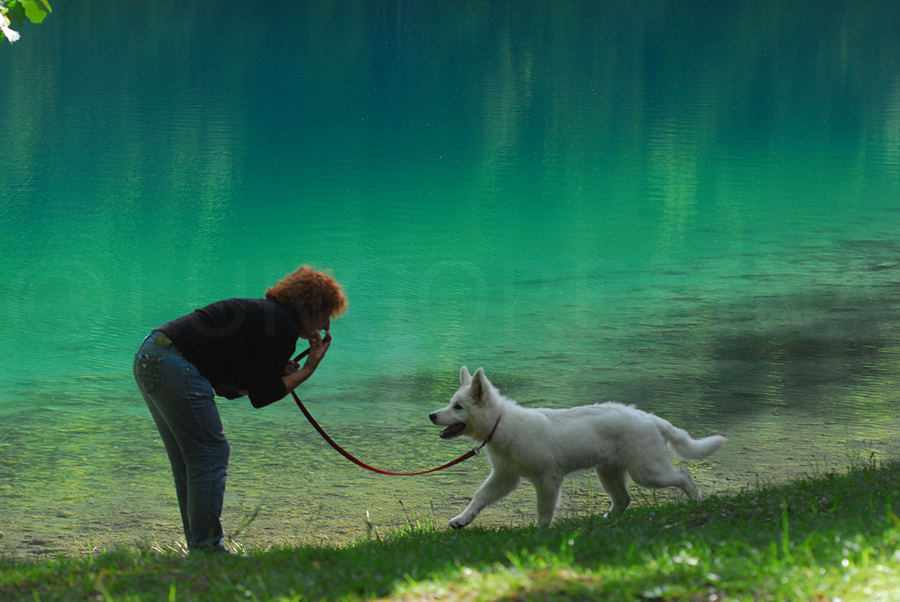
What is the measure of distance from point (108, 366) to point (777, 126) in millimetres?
38103

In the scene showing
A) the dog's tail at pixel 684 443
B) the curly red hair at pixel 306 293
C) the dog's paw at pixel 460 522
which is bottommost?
the dog's paw at pixel 460 522

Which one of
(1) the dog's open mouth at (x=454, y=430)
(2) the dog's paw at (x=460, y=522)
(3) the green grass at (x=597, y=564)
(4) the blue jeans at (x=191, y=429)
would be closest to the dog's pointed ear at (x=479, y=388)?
(1) the dog's open mouth at (x=454, y=430)

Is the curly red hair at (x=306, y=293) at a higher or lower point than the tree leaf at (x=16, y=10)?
lower

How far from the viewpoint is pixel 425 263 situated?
787 inches

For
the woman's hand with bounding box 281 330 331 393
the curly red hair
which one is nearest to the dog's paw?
the woman's hand with bounding box 281 330 331 393

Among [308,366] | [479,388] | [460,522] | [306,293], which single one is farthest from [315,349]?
[460,522]

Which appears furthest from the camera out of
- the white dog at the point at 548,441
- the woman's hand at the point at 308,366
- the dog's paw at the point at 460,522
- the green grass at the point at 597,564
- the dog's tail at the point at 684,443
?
the dog's tail at the point at 684,443

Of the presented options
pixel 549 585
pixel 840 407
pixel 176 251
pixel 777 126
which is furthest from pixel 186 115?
pixel 549 585

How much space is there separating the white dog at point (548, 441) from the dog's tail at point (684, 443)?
0.04ft

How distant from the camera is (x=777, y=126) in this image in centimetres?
4494

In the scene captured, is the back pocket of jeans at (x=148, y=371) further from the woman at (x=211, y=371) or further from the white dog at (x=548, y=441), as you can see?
the white dog at (x=548, y=441)

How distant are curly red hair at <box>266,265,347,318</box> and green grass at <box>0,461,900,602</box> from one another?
1.47m

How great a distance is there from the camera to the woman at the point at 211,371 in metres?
5.99

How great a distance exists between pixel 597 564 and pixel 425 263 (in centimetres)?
1547
